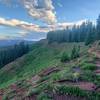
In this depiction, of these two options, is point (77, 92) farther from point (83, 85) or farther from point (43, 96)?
point (43, 96)

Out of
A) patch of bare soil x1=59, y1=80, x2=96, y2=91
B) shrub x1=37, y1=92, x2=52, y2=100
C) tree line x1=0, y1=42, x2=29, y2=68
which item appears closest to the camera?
shrub x1=37, y1=92, x2=52, y2=100

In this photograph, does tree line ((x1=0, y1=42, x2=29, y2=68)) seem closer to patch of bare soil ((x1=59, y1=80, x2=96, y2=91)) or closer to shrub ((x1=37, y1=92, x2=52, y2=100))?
patch of bare soil ((x1=59, y1=80, x2=96, y2=91))

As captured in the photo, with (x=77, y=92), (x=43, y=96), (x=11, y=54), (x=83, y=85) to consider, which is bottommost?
(x=11, y=54)

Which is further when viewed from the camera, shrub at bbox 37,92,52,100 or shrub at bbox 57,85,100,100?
shrub at bbox 37,92,52,100

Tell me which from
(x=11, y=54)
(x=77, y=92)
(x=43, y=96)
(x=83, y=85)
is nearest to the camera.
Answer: (x=77, y=92)

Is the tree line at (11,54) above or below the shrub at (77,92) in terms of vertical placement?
below

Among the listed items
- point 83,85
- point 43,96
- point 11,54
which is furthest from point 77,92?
point 11,54

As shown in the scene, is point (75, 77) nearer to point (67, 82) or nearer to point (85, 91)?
point (67, 82)

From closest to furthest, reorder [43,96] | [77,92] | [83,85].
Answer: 1. [77,92]
2. [43,96]
3. [83,85]

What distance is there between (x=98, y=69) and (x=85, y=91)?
10829mm

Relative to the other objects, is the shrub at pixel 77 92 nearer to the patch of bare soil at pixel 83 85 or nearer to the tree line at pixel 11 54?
the patch of bare soil at pixel 83 85

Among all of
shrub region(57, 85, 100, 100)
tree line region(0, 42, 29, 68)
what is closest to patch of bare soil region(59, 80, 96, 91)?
shrub region(57, 85, 100, 100)

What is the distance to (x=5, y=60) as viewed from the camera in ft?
492

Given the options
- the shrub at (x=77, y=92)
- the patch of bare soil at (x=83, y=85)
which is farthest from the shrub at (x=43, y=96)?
the patch of bare soil at (x=83, y=85)
